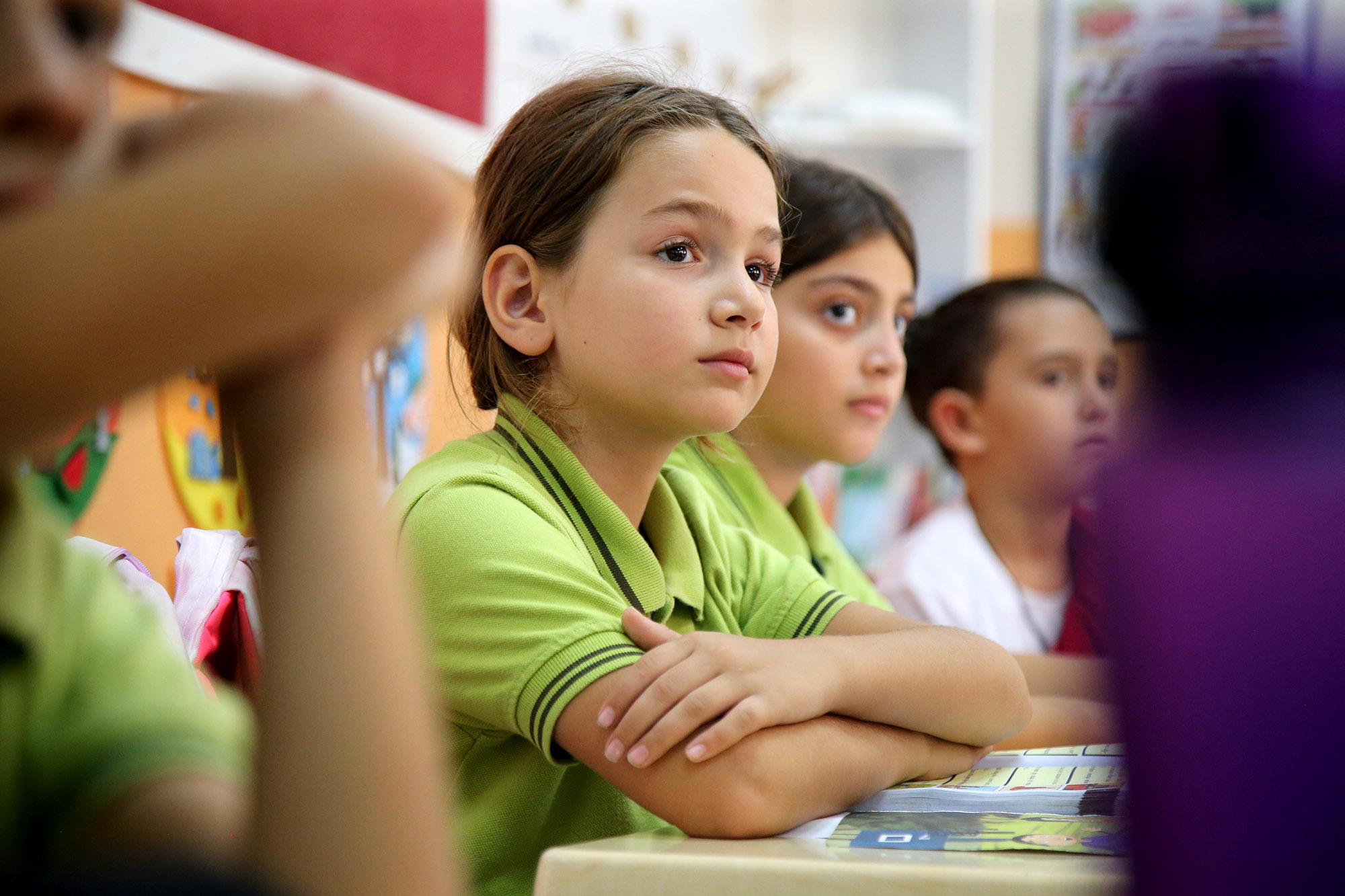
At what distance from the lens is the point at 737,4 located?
108 inches

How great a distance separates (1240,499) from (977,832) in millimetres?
363

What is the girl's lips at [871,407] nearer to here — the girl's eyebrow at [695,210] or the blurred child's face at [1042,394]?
the blurred child's face at [1042,394]

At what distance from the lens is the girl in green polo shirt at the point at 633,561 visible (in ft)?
2.26

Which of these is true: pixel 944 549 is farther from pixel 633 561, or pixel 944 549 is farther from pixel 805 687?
pixel 805 687

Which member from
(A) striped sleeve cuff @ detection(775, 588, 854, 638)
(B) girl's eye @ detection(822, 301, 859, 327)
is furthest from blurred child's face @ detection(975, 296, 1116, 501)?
(A) striped sleeve cuff @ detection(775, 588, 854, 638)

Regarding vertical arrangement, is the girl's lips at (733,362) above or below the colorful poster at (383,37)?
below

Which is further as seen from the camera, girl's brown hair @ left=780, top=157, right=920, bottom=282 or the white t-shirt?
the white t-shirt

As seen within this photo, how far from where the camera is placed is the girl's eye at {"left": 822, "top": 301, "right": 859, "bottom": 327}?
1366mm

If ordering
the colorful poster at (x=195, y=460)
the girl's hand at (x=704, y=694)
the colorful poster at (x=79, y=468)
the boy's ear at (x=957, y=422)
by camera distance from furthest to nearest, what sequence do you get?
the boy's ear at (x=957, y=422)
the colorful poster at (x=195, y=460)
the colorful poster at (x=79, y=468)
the girl's hand at (x=704, y=694)

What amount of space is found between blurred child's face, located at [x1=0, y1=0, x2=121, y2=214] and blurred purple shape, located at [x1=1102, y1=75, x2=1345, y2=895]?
29 centimetres

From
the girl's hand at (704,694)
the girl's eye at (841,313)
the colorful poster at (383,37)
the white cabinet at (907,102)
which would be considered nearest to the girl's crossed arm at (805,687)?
the girl's hand at (704,694)

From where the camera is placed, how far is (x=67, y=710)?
375 millimetres

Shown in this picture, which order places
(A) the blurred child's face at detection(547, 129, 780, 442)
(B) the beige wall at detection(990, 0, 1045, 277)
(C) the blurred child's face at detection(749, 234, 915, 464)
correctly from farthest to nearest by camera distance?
(B) the beige wall at detection(990, 0, 1045, 277), (C) the blurred child's face at detection(749, 234, 915, 464), (A) the blurred child's face at detection(547, 129, 780, 442)

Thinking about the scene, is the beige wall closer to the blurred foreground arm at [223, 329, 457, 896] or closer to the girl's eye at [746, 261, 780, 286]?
the girl's eye at [746, 261, 780, 286]
